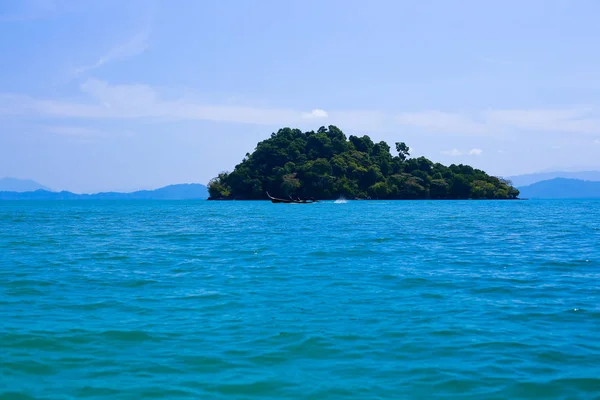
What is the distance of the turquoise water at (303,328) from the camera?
8133 mm

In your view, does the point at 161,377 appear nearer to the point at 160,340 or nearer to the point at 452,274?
the point at 160,340

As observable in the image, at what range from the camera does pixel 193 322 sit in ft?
38.6

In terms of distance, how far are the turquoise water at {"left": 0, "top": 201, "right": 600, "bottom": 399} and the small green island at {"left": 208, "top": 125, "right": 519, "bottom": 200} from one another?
427ft

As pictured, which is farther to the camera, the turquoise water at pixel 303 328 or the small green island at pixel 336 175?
the small green island at pixel 336 175

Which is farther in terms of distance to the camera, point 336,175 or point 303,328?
point 336,175

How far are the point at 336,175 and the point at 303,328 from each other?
15131 centimetres

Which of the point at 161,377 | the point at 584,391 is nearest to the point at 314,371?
the point at 161,377

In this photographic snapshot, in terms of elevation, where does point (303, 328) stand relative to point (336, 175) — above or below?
below

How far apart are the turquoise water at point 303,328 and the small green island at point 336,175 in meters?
130

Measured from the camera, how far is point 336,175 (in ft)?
531

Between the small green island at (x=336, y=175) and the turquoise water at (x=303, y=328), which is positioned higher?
the small green island at (x=336, y=175)

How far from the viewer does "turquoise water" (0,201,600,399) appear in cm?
813

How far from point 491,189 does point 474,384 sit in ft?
566

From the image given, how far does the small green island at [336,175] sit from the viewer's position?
15638 centimetres
